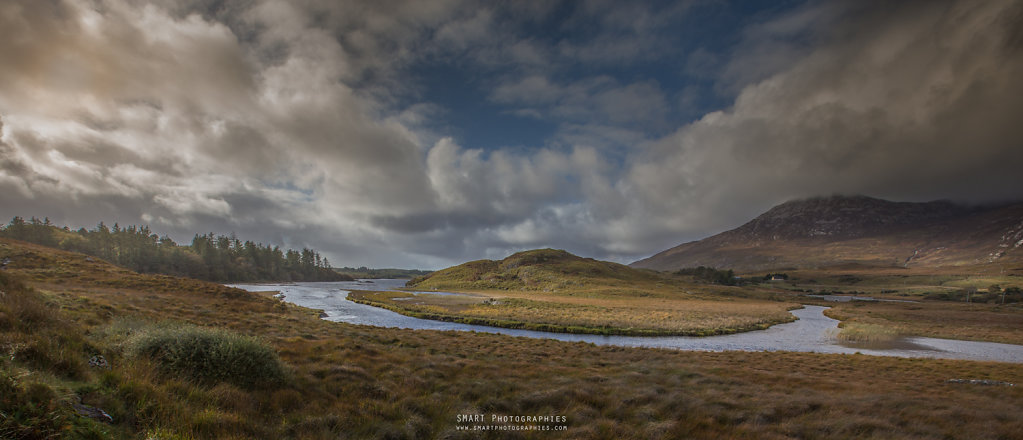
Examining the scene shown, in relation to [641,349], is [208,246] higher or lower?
higher

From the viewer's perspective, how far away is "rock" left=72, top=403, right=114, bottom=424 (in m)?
4.95

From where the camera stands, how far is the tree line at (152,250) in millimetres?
103438

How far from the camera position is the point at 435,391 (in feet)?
36.2

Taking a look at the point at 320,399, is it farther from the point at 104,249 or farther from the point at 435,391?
the point at 104,249

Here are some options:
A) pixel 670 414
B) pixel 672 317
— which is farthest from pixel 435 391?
pixel 672 317

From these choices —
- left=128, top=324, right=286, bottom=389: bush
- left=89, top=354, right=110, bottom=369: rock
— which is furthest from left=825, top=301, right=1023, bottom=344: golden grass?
left=89, top=354, right=110, bottom=369: rock

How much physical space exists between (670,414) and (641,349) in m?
18.9

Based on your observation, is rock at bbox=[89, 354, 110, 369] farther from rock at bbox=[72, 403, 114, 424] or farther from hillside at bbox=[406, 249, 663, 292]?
hillside at bbox=[406, 249, 663, 292]

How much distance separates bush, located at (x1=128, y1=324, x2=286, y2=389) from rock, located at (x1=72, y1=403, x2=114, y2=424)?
2886 mm

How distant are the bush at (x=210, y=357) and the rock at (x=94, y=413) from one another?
2.89 meters

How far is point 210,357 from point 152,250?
150829 millimetres

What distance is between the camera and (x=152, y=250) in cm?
11394

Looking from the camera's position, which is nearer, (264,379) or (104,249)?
(264,379)

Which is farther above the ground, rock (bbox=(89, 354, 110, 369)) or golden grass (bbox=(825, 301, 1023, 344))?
rock (bbox=(89, 354, 110, 369))
